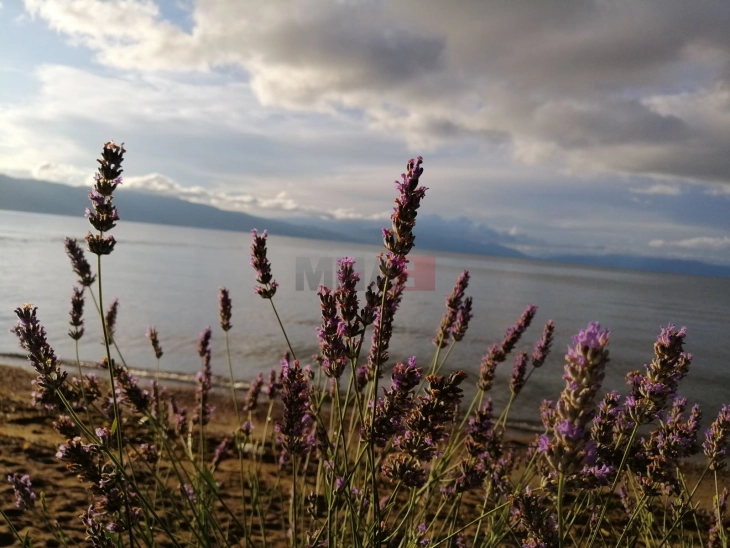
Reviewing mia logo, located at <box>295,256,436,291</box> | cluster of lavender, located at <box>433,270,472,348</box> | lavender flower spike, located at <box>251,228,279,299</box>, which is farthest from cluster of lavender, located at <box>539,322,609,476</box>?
cluster of lavender, located at <box>433,270,472,348</box>

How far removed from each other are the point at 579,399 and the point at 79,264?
2383 mm

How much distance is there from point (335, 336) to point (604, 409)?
43.5 inches

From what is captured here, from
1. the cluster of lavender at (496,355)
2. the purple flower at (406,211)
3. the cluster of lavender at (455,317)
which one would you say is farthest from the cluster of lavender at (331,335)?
the cluster of lavender at (496,355)

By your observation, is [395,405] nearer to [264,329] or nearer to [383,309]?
[383,309]

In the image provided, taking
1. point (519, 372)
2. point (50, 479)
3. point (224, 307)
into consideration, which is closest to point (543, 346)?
point (519, 372)

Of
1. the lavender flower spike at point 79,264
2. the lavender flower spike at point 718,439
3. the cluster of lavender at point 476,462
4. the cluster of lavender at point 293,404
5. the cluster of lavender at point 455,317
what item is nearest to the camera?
the cluster of lavender at point 293,404

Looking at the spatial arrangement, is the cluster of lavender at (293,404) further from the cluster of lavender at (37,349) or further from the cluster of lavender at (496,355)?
the cluster of lavender at (496,355)

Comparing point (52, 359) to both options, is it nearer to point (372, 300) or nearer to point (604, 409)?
point (372, 300)

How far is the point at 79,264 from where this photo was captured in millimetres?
2381

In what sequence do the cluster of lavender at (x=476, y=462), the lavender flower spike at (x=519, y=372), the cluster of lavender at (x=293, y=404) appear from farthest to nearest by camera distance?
the lavender flower spike at (x=519, y=372) < the cluster of lavender at (x=476, y=462) < the cluster of lavender at (x=293, y=404)

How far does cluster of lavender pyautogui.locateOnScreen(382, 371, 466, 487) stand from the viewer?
1.52 metres

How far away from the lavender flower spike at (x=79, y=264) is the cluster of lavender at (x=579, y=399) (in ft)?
7.32

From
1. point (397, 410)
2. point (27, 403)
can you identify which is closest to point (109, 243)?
point (397, 410)

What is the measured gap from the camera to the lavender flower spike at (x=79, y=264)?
7.78 ft
